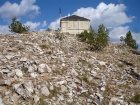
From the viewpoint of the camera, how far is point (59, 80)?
10664 mm

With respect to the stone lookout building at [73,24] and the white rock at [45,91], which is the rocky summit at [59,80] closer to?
the white rock at [45,91]

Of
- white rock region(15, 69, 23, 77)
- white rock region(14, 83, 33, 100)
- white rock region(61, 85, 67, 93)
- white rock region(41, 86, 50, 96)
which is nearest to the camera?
white rock region(14, 83, 33, 100)

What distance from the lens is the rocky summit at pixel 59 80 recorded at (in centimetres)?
893

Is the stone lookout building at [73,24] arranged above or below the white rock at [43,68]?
above

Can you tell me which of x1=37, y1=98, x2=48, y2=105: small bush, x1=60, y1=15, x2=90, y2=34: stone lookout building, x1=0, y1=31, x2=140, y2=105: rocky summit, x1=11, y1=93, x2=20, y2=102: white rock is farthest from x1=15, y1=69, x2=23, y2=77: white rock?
x1=60, y1=15, x2=90, y2=34: stone lookout building

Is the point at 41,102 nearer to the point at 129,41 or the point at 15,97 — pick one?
the point at 15,97

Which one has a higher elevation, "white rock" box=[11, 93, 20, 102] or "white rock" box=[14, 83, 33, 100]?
"white rock" box=[14, 83, 33, 100]

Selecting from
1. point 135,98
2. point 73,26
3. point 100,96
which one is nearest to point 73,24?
point 73,26

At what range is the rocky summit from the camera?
893 cm

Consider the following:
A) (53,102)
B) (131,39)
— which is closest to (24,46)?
(53,102)

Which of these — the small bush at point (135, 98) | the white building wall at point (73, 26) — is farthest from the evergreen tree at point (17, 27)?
the small bush at point (135, 98)

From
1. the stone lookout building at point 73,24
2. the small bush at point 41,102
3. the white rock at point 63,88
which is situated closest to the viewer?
the small bush at point 41,102

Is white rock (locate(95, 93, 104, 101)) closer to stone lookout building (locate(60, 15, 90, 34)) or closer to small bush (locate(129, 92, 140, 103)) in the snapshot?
small bush (locate(129, 92, 140, 103))

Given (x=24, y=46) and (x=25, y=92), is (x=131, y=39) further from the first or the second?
(x=25, y=92)
